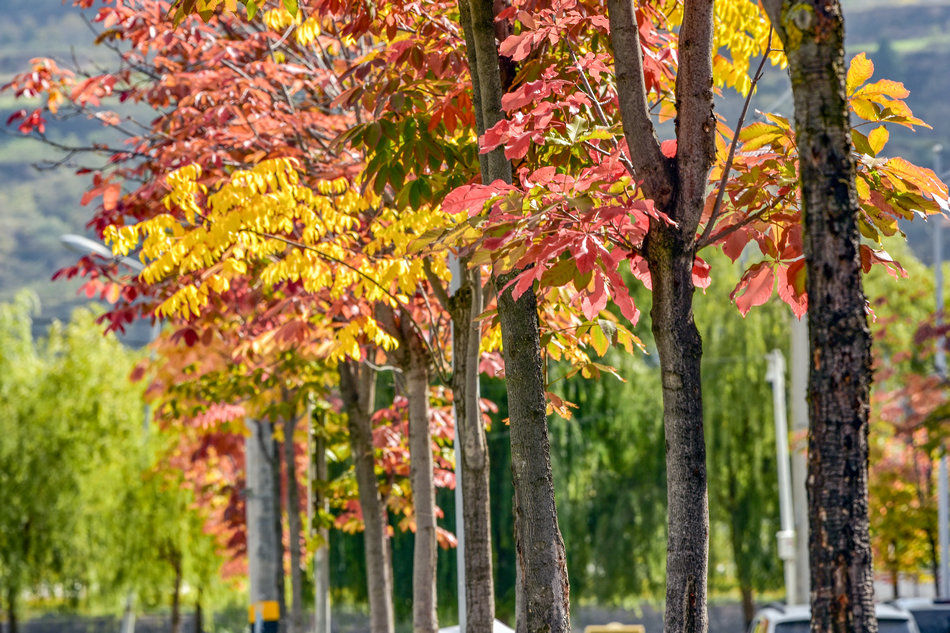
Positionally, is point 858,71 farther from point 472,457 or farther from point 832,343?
point 472,457

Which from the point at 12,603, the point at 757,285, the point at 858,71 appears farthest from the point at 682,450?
the point at 12,603

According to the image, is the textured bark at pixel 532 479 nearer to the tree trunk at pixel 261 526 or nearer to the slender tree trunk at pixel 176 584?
the tree trunk at pixel 261 526

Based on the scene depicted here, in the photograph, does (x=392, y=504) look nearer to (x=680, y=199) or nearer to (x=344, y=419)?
(x=344, y=419)

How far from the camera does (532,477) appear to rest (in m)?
4.85

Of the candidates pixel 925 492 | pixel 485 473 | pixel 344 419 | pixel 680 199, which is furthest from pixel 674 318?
pixel 925 492

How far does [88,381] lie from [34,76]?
A: 18933 mm

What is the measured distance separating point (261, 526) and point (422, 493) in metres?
3.87

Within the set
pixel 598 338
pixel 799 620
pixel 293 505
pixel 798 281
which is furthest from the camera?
pixel 293 505

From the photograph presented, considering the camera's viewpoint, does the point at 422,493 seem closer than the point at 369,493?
Yes

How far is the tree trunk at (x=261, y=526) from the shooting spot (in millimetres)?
12195

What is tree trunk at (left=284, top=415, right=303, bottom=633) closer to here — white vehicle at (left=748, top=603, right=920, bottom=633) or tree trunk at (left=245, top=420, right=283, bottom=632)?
tree trunk at (left=245, top=420, right=283, bottom=632)

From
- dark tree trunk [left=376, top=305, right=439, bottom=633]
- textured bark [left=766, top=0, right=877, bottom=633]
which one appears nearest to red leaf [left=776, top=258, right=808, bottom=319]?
textured bark [left=766, top=0, right=877, bottom=633]

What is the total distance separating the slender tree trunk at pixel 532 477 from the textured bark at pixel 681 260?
83 centimetres

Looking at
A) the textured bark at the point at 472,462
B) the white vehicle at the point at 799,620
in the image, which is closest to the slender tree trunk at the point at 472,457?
the textured bark at the point at 472,462
